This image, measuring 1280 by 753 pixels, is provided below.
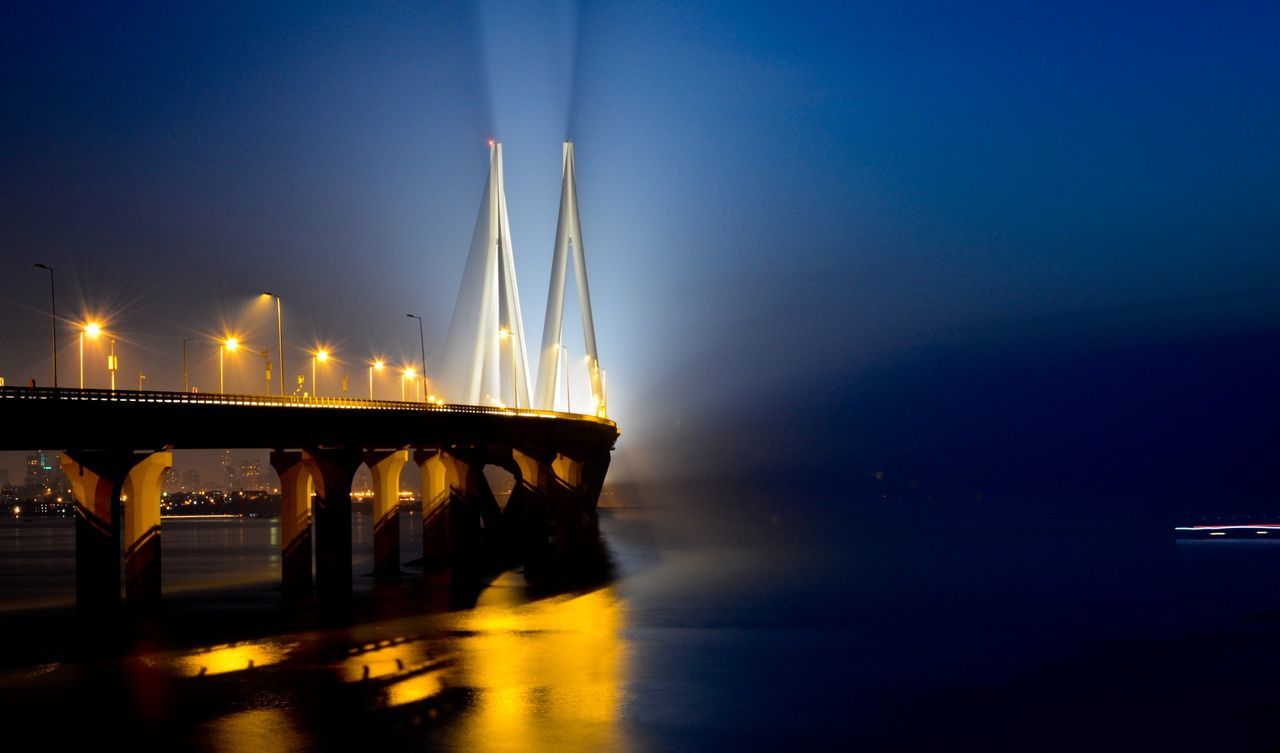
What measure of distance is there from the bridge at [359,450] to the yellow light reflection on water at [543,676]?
32.0 ft

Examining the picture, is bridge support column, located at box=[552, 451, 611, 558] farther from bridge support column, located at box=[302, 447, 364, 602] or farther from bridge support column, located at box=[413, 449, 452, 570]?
bridge support column, located at box=[302, 447, 364, 602]

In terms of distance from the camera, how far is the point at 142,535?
1909 inches

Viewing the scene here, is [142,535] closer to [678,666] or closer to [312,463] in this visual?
[312,463]

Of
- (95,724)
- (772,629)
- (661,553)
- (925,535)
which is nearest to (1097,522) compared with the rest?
(925,535)

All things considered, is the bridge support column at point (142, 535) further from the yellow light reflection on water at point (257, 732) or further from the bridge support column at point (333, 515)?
the yellow light reflection on water at point (257, 732)

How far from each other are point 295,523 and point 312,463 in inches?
154

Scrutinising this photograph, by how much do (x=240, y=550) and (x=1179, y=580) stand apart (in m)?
72.6

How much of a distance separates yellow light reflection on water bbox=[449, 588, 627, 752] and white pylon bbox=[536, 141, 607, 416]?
2763cm

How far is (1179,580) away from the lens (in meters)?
70.7

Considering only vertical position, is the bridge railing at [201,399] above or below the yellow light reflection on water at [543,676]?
above

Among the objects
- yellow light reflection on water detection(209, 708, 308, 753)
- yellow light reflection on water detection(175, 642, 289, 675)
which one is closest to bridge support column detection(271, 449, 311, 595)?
yellow light reflection on water detection(175, 642, 289, 675)

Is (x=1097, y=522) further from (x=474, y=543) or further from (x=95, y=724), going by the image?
(x=95, y=724)

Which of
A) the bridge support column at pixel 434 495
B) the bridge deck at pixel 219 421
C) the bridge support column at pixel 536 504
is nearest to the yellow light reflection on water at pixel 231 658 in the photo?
the bridge deck at pixel 219 421

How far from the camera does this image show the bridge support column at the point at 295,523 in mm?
55906
